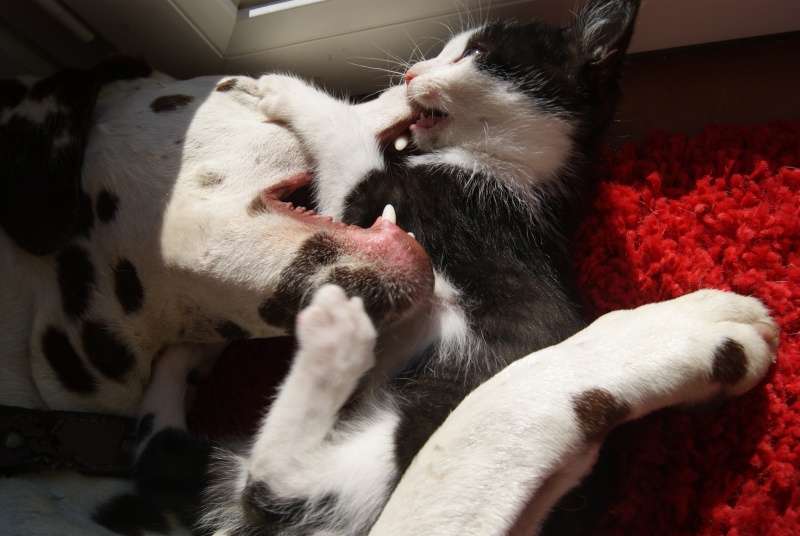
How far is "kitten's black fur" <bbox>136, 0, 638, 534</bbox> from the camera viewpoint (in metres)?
1.53

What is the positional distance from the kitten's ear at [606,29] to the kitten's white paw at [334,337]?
103cm

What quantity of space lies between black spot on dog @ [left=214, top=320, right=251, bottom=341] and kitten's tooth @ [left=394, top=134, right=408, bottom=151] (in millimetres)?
697

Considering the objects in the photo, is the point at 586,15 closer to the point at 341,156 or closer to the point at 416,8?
the point at 416,8

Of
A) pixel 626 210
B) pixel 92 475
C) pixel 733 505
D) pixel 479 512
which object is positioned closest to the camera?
pixel 479 512

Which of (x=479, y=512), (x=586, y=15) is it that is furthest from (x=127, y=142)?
(x=586, y=15)

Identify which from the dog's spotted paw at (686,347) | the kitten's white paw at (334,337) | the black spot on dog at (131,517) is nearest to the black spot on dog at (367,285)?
the kitten's white paw at (334,337)

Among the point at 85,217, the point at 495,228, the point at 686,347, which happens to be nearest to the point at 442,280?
the point at 495,228

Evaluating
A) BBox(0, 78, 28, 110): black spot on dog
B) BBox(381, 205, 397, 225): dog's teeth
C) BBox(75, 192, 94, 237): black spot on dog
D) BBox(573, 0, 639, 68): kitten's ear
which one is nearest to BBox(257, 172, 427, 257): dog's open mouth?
BBox(381, 205, 397, 225): dog's teeth

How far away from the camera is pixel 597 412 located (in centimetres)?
129

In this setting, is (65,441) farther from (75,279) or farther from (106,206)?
(106,206)

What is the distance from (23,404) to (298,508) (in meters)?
0.74

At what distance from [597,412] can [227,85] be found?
4.21ft

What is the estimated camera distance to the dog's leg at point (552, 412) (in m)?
1.23

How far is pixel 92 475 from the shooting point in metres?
1.66
